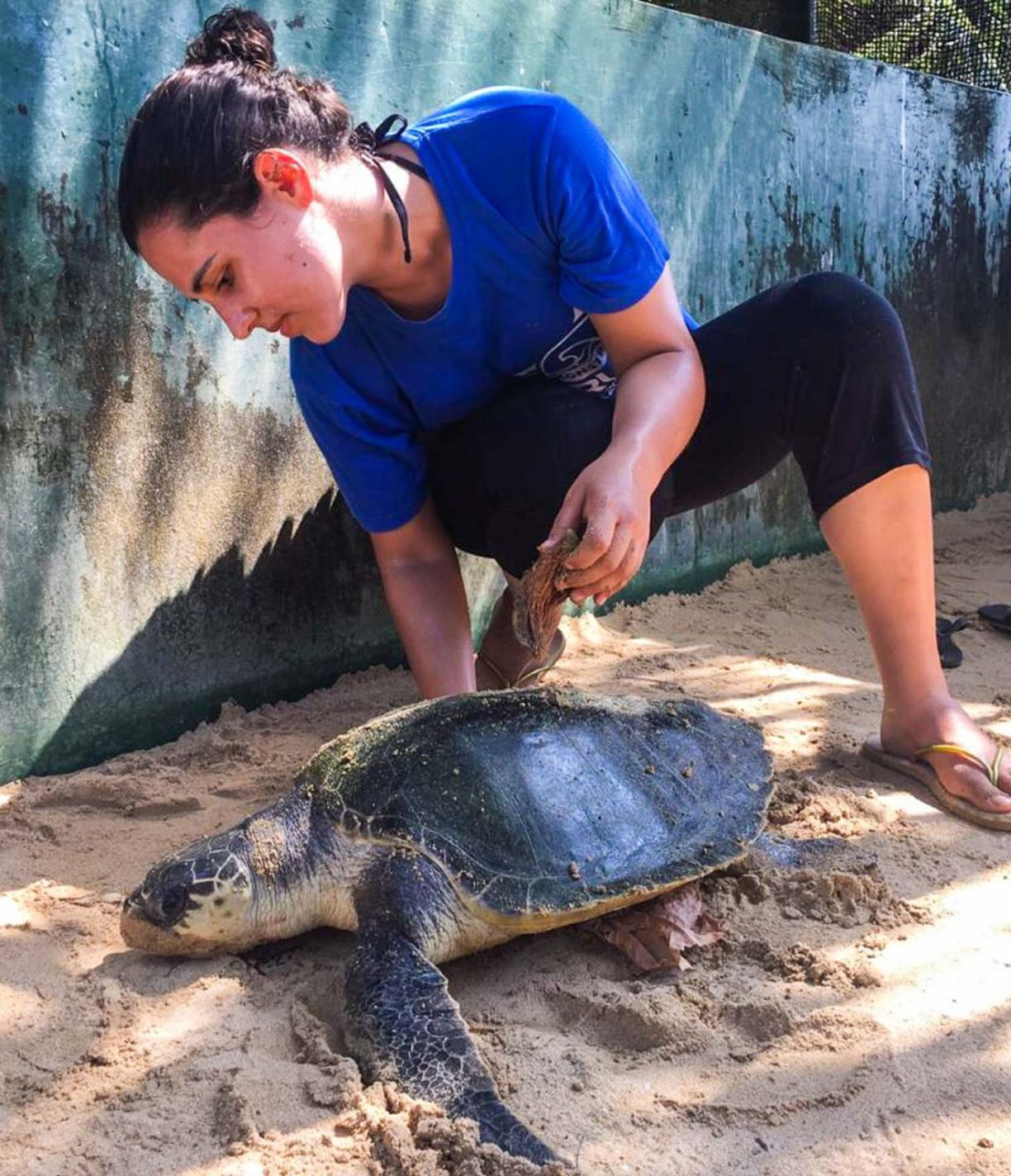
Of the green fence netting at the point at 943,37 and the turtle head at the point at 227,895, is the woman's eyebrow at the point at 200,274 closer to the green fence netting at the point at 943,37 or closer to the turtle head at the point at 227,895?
the turtle head at the point at 227,895

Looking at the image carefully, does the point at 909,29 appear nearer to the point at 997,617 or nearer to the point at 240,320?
the point at 997,617

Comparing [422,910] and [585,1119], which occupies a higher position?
[422,910]

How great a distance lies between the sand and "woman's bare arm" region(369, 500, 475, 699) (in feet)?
1.17

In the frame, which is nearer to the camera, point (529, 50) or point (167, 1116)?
point (167, 1116)

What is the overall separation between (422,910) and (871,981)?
2.17 ft

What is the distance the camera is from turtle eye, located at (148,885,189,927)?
5.40ft

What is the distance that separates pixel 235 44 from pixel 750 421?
47.2 inches

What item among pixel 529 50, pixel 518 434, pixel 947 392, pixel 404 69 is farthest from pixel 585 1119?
pixel 947 392

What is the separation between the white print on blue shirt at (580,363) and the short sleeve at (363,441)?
0.28 meters

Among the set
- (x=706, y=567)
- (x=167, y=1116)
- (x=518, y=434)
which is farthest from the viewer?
(x=706, y=567)

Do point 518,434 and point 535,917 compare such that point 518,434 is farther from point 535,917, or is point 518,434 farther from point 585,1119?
point 585,1119

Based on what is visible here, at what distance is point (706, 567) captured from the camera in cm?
379

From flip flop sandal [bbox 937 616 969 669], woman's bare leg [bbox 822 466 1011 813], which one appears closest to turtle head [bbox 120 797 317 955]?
woman's bare leg [bbox 822 466 1011 813]

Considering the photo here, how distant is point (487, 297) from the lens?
6.93 feet
